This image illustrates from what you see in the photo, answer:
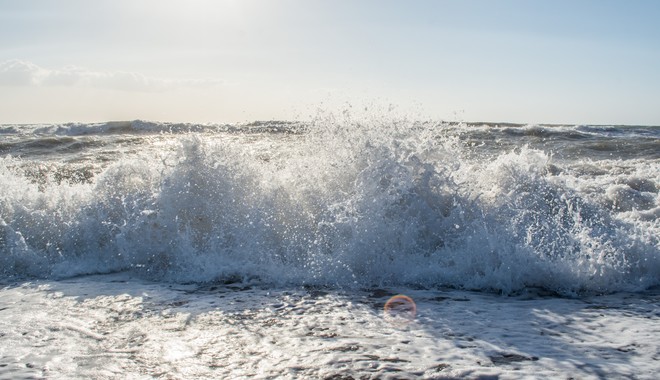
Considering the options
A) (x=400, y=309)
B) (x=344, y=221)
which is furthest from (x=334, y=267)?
(x=400, y=309)

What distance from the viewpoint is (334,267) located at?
5215 millimetres

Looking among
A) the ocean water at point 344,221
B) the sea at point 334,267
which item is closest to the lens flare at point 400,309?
the sea at point 334,267

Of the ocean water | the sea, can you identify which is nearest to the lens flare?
the sea

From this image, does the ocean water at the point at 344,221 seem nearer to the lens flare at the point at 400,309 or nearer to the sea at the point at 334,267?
the sea at the point at 334,267

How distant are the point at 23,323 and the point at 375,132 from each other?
166 inches

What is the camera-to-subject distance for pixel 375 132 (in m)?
6.67

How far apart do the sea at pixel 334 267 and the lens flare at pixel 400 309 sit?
0.02 metres

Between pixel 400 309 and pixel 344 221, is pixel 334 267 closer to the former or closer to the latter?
pixel 344 221

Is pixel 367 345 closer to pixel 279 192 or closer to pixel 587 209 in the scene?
pixel 279 192

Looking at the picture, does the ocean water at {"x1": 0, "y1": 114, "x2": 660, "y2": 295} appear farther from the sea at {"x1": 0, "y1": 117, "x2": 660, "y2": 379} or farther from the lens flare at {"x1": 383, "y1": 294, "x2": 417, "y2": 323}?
the lens flare at {"x1": 383, "y1": 294, "x2": 417, "y2": 323}

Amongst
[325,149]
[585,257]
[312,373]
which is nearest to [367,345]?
[312,373]

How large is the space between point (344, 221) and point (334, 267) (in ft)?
2.28

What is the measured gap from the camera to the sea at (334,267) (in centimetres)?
322

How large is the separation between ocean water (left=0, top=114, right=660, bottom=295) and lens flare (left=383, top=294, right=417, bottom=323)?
20.0 inches
